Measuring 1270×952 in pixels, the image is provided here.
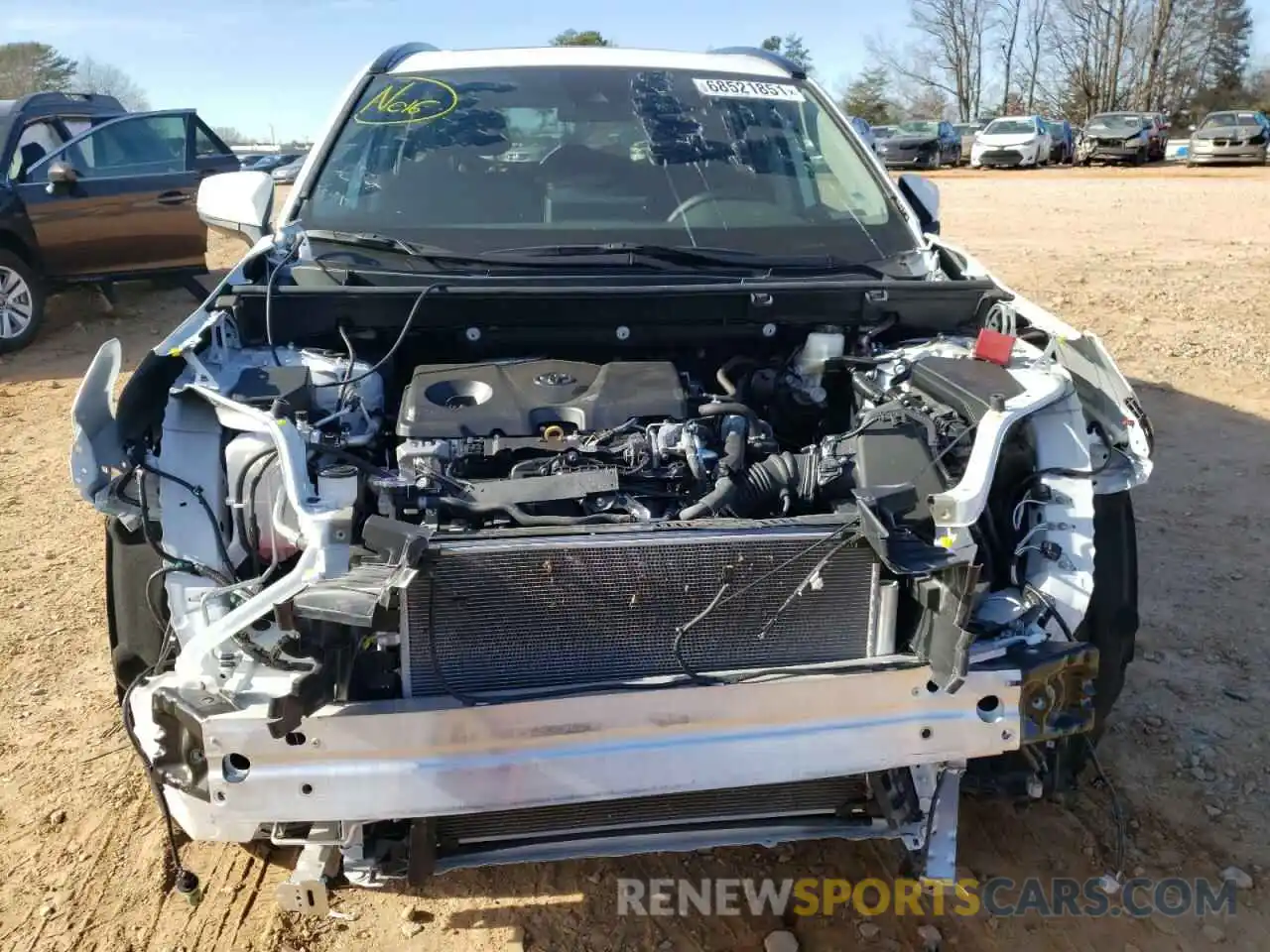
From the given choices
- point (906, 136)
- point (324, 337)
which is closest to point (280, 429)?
point (324, 337)

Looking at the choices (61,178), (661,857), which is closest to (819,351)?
(661,857)

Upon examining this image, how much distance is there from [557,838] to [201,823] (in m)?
0.77

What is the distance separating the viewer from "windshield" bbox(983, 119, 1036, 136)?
26656mm

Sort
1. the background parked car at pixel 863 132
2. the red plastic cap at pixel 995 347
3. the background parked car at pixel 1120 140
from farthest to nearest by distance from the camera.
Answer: the background parked car at pixel 1120 140, the background parked car at pixel 863 132, the red plastic cap at pixel 995 347

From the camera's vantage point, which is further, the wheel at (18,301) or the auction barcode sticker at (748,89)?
the wheel at (18,301)

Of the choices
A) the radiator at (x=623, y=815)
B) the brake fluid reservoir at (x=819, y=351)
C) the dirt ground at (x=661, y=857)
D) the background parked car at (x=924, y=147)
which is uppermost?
the background parked car at (x=924, y=147)

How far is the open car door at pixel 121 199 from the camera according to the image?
7.92 meters

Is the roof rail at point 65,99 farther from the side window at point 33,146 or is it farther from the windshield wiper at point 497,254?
the windshield wiper at point 497,254

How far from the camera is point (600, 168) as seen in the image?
3605 mm

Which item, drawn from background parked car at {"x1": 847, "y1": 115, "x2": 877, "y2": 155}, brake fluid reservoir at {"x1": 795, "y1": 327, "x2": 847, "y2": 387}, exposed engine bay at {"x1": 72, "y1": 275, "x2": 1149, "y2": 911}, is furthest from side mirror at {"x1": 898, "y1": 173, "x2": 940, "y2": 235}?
exposed engine bay at {"x1": 72, "y1": 275, "x2": 1149, "y2": 911}

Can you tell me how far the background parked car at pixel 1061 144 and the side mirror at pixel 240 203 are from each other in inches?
1110

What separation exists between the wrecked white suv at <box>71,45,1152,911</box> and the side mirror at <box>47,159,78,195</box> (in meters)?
5.59

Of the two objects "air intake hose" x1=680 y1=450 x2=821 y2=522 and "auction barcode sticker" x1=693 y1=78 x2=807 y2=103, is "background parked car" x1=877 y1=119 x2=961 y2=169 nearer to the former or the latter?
"auction barcode sticker" x1=693 y1=78 x2=807 y2=103

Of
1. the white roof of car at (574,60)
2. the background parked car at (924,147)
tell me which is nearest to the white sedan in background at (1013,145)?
the background parked car at (924,147)
